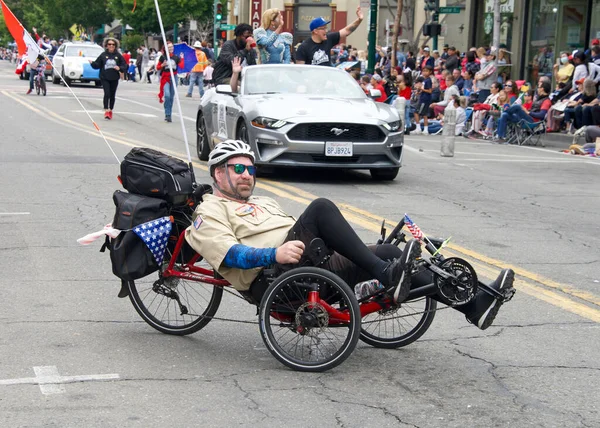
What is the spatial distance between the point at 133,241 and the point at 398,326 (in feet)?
5.34

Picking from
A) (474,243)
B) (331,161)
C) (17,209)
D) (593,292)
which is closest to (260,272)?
(593,292)

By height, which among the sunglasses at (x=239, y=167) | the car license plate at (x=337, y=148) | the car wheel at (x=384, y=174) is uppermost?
the sunglasses at (x=239, y=167)

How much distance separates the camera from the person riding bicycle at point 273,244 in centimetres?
547

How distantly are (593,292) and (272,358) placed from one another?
2.91 metres

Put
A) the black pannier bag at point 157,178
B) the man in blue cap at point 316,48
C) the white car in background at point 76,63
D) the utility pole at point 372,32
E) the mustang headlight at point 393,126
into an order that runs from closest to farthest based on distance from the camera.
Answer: the black pannier bag at point 157,178
the mustang headlight at point 393,126
the man in blue cap at point 316,48
the utility pole at point 372,32
the white car in background at point 76,63

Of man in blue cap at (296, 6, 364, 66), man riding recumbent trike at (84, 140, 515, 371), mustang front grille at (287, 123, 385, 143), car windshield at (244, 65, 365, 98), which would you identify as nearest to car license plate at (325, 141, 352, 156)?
mustang front grille at (287, 123, 385, 143)

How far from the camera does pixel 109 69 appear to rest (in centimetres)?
2319

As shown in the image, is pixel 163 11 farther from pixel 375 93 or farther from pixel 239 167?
pixel 239 167

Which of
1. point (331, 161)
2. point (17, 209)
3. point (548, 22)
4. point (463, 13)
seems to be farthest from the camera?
point (463, 13)

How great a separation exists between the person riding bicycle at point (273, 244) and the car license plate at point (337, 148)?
697cm

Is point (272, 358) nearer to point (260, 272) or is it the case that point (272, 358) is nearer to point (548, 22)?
point (260, 272)

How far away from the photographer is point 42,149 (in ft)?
54.3

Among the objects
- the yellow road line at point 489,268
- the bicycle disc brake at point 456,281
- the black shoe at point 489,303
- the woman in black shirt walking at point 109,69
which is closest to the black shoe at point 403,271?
the bicycle disc brake at point 456,281

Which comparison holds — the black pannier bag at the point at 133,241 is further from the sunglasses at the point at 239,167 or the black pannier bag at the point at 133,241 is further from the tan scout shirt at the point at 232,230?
the sunglasses at the point at 239,167
